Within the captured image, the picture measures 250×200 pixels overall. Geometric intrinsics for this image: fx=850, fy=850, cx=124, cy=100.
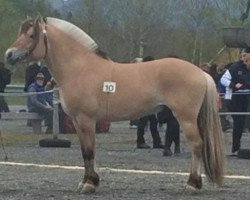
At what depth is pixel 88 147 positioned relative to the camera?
1153 centimetres

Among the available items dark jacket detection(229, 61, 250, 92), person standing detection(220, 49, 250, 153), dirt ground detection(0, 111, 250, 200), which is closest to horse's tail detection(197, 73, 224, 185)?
dirt ground detection(0, 111, 250, 200)

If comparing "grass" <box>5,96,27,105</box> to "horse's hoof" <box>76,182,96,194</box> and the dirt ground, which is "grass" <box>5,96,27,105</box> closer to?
the dirt ground

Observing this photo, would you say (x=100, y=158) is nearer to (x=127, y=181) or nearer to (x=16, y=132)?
(x=127, y=181)

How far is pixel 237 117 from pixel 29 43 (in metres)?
6.66

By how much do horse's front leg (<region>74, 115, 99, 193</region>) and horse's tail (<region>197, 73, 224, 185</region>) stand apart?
1.49 metres

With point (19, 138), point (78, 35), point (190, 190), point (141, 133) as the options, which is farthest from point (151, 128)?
point (190, 190)

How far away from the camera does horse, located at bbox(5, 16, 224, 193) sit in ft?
37.4

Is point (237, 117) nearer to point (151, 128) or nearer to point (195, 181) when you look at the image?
point (151, 128)

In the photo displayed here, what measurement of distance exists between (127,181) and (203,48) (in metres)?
39.6

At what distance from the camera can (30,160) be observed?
1599 centimetres

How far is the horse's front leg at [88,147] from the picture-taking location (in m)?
11.4

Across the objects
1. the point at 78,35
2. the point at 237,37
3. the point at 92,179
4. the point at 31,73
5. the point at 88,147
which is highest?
the point at 237,37

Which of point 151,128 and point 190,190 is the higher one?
point 151,128

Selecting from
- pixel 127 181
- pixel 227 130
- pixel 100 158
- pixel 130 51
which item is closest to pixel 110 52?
pixel 130 51
